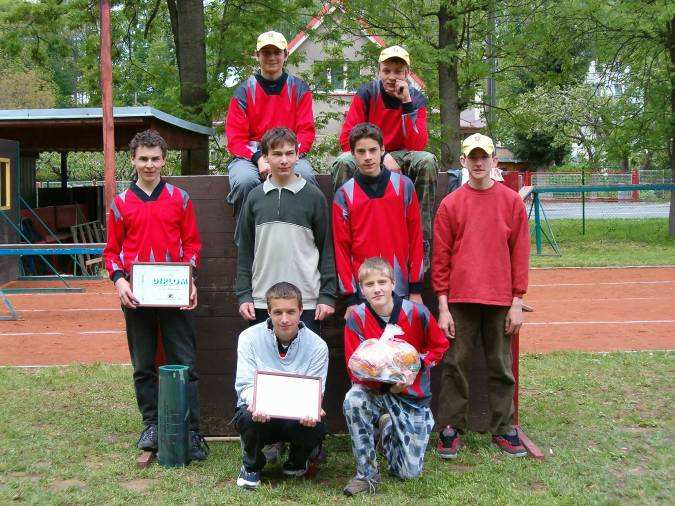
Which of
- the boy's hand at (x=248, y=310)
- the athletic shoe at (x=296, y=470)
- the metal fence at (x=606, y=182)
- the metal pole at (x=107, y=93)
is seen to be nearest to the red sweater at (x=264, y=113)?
the boy's hand at (x=248, y=310)

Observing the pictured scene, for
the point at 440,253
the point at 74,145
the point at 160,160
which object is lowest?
the point at 440,253

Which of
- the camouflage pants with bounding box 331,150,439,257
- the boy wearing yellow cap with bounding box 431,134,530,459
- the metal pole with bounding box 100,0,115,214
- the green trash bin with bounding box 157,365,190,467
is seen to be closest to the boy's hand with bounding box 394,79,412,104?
the camouflage pants with bounding box 331,150,439,257

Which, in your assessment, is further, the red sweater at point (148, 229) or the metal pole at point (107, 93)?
the metal pole at point (107, 93)

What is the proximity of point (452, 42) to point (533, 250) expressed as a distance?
5.03 meters

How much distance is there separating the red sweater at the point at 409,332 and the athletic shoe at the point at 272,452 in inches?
28.3

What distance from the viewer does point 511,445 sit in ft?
18.5

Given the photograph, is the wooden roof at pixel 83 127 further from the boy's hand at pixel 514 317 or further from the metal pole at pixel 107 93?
the boy's hand at pixel 514 317

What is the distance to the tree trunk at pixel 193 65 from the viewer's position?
1633 centimetres

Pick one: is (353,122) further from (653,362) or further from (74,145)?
(74,145)

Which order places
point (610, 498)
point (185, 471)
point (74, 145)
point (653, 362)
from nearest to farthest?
point (610, 498), point (185, 471), point (653, 362), point (74, 145)

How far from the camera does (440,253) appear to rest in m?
5.57

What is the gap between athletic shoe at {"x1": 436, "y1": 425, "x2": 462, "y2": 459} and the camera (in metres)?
5.58

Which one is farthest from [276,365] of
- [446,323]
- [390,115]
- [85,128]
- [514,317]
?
[85,128]

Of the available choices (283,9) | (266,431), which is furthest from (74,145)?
(266,431)
